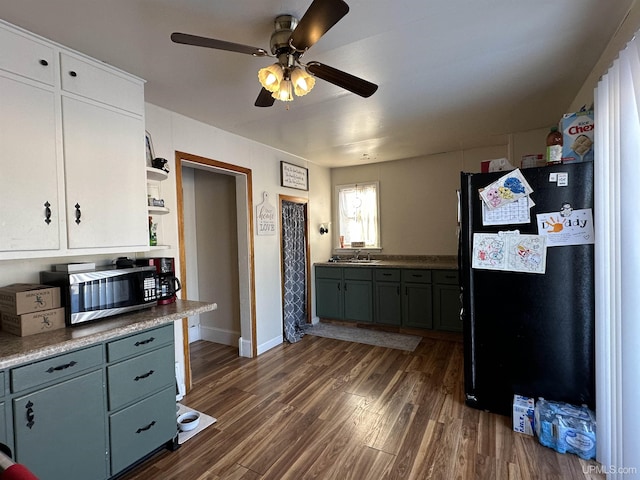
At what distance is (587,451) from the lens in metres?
1.88

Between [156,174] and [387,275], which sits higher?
[156,174]

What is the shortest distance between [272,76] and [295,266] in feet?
10.1

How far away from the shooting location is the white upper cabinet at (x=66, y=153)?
1637 millimetres

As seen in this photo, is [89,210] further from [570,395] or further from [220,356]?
[570,395]

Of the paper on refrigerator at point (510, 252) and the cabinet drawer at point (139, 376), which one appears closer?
the cabinet drawer at point (139, 376)

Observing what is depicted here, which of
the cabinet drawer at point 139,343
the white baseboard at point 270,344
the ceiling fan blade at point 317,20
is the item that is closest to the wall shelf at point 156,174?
the cabinet drawer at point 139,343

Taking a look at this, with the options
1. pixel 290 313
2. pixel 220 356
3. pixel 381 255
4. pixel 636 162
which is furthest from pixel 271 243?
pixel 636 162

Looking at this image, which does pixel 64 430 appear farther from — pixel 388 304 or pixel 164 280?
pixel 388 304

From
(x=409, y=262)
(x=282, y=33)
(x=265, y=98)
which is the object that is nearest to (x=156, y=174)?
(x=265, y=98)

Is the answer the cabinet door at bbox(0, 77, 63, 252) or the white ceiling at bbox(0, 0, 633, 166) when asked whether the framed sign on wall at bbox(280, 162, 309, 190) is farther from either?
the cabinet door at bbox(0, 77, 63, 252)

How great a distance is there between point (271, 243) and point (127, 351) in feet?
7.48

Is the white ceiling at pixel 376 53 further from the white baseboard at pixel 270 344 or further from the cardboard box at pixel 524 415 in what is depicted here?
the white baseboard at pixel 270 344

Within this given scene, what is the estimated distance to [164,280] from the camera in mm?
2271

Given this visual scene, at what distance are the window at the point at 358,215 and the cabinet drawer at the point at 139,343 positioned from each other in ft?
11.7
